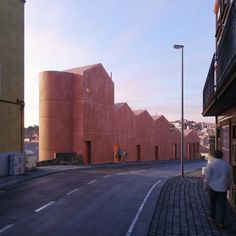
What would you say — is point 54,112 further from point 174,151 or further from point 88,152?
point 174,151

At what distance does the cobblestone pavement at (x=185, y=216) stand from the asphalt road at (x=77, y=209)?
0.32 m

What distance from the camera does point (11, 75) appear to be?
77.9 ft

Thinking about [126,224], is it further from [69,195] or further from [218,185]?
[69,195]

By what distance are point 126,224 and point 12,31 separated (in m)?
17.1

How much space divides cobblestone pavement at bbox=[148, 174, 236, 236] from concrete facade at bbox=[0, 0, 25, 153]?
11.1 meters

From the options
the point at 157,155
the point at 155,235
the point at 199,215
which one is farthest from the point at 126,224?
the point at 157,155

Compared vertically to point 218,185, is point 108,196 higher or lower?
lower

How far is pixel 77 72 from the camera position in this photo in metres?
36.7

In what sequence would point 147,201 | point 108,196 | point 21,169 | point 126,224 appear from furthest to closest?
1. point 21,169
2. point 108,196
3. point 147,201
4. point 126,224

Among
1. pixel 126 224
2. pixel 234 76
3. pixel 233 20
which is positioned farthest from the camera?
pixel 126 224

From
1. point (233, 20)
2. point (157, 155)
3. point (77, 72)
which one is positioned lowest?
point (157, 155)

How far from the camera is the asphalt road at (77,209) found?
953 centimetres

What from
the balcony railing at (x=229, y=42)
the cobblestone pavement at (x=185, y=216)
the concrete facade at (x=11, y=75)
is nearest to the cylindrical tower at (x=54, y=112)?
the concrete facade at (x=11, y=75)

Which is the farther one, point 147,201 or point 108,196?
point 108,196
